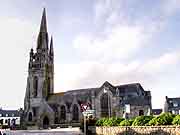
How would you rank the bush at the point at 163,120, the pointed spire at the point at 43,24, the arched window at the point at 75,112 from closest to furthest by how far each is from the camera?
the bush at the point at 163,120
the arched window at the point at 75,112
the pointed spire at the point at 43,24

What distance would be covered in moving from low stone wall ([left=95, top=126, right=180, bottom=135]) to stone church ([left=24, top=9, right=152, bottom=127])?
3053 cm

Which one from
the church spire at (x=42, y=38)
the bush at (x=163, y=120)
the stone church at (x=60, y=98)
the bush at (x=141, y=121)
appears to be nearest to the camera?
the bush at (x=163, y=120)

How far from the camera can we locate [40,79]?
83562 mm

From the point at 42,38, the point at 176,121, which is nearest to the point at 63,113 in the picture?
the point at 42,38

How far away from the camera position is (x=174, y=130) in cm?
2072

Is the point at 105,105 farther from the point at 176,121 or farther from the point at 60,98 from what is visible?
the point at 176,121

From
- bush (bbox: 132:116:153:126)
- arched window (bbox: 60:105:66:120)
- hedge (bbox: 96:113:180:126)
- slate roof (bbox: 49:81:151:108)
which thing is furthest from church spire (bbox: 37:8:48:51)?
bush (bbox: 132:116:153:126)

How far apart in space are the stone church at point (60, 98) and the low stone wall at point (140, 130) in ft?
100

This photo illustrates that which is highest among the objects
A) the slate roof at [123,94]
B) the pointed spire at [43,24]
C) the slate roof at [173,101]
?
the pointed spire at [43,24]

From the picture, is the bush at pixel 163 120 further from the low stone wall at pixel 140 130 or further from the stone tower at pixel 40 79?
the stone tower at pixel 40 79

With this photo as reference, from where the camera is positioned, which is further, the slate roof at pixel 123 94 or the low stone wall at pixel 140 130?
the slate roof at pixel 123 94

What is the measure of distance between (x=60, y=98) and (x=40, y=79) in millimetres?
8336

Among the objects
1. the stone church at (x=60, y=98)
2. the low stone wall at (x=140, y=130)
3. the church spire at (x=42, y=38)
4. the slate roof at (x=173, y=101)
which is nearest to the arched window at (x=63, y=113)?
the stone church at (x=60, y=98)

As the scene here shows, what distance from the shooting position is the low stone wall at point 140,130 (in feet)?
68.9
